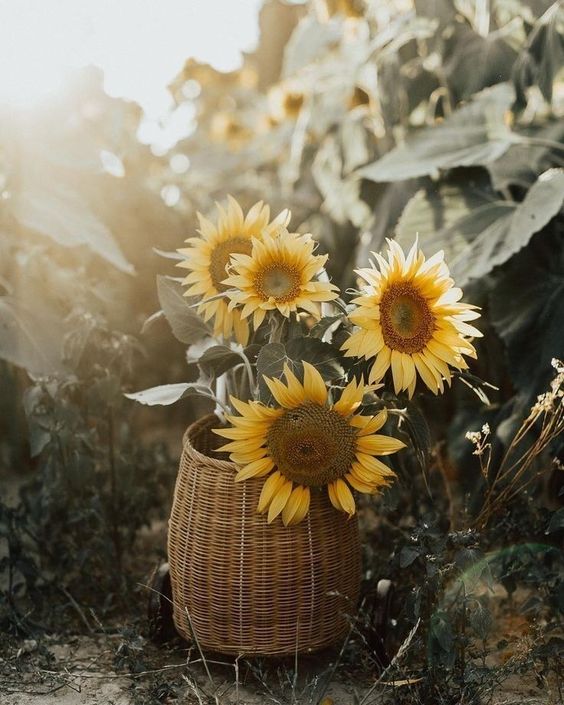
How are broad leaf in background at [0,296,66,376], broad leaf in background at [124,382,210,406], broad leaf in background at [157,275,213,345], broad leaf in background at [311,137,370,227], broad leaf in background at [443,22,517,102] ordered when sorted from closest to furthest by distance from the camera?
broad leaf in background at [124,382,210,406], broad leaf in background at [157,275,213,345], broad leaf in background at [0,296,66,376], broad leaf in background at [443,22,517,102], broad leaf in background at [311,137,370,227]

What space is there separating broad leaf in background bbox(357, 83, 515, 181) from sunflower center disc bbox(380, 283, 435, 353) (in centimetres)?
84

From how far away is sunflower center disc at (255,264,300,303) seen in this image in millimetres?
1558

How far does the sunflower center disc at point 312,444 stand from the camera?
1535 mm

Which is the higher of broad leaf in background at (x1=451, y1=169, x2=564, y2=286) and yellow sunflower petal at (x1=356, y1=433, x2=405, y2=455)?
broad leaf in background at (x1=451, y1=169, x2=564, y2=286)

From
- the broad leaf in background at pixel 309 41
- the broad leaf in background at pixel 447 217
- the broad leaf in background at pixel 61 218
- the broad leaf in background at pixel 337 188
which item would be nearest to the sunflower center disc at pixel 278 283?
the broad leaf in background at pixel 447 217

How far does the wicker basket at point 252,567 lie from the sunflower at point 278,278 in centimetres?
29

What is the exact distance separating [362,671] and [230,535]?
1.30 feet

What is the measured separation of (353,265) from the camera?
301 cm

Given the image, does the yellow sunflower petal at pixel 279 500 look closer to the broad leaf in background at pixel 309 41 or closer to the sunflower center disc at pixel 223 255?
the sunflower center disc at pixel 223 255

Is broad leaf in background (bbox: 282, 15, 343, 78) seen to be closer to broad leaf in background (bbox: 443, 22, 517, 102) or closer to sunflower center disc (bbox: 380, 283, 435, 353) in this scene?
broad leaf in background (bbox: 443, 22, 517, 102)

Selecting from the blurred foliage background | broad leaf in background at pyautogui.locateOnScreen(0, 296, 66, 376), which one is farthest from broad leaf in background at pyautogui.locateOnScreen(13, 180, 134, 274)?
broad leaf in background at pyautogui.locateOnScreen(0, 296, 66, 376)

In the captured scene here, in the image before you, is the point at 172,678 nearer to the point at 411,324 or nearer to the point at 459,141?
the point at 411,324

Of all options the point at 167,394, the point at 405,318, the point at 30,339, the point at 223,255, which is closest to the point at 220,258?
the point at 223,255

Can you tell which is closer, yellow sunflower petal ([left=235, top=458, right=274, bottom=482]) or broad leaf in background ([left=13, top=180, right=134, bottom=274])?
yellow sunflower petal ([left=235, top=458, right=274, bottom=482])
